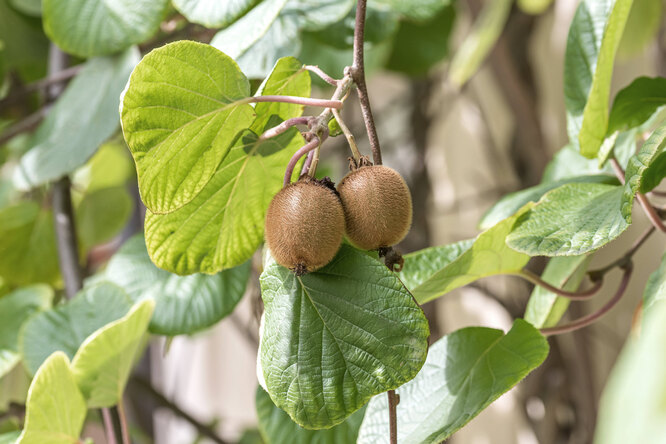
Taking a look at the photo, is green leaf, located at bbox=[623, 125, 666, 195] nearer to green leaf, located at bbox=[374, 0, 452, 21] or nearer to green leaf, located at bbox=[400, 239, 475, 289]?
green leaf, located at bbox=[400, 239, 475, 289]

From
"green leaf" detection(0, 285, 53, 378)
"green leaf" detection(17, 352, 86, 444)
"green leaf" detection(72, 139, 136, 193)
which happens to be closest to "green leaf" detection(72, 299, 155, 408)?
"green leaf" detection(17, 352, 86, 444)

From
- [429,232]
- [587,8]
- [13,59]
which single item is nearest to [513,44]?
[429,232]

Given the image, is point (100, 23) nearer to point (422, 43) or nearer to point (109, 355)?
point (109, 355)

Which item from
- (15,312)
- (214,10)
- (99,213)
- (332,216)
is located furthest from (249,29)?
(99,213)

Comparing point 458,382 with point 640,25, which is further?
point 640,25

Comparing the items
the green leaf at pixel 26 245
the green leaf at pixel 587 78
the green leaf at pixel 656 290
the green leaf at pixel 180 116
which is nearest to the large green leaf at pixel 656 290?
the green leaf at pixel 656 290

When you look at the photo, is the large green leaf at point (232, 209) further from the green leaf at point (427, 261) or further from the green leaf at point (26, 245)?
the green leaf at point (26, 245)
